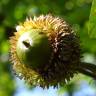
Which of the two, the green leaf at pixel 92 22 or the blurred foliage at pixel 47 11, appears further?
the blurred foliage at pixel 47 11

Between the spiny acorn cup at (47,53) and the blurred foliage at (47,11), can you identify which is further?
the blurred foliage at (47,11)

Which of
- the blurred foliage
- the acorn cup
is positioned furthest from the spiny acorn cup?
the blurred foliage

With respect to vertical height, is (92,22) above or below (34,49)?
above

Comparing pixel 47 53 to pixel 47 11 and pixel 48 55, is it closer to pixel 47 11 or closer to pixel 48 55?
pixel 48 55

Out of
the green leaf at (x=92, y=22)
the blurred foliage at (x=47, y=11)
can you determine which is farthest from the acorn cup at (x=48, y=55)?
the blurred foliage at (x=47, y=11)

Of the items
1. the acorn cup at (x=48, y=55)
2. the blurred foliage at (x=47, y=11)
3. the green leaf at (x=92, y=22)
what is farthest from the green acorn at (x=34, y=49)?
the blurred foliage at (x=47, y=11)

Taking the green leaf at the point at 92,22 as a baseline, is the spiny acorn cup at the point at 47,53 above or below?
below

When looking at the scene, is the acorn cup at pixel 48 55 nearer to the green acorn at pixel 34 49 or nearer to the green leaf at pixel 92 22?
the green acorn at pixel 34 49

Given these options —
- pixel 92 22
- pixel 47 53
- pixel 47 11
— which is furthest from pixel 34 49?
pixel 47 11
